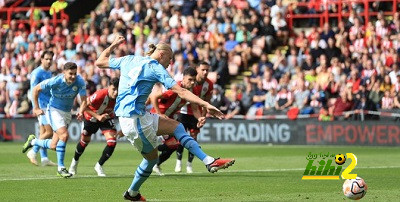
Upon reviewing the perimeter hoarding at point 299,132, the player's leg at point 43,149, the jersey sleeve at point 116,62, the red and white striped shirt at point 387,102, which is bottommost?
the perimeter hoarding at point 299,132

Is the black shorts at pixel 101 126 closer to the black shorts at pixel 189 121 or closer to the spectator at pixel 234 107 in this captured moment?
the black shorts at pixel 189 121

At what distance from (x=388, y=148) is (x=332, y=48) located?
5.17m

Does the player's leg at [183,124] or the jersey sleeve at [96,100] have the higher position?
the jersey sleeve at [96,100]

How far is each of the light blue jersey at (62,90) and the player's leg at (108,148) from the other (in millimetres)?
804

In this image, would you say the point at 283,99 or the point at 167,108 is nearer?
the point at 167,108

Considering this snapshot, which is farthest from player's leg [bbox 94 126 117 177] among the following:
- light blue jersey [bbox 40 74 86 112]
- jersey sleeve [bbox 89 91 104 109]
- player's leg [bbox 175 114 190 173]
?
player's leg [bbox 175 114 190 173]

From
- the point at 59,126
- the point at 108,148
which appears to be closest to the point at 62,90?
the point at 59,126

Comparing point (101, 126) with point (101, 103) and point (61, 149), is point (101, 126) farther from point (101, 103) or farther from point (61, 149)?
point (61, 149)

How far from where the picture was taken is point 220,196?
45.8 ft

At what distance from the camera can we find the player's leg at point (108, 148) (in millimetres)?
18109

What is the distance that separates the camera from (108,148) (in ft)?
59.9

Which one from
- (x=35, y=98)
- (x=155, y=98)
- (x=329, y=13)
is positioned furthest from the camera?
(x=329, y=13)

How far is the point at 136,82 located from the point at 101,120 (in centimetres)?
548

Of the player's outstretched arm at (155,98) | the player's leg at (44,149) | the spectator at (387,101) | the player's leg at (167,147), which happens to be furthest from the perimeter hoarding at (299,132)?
the player's outstretched arm at (155,98)
